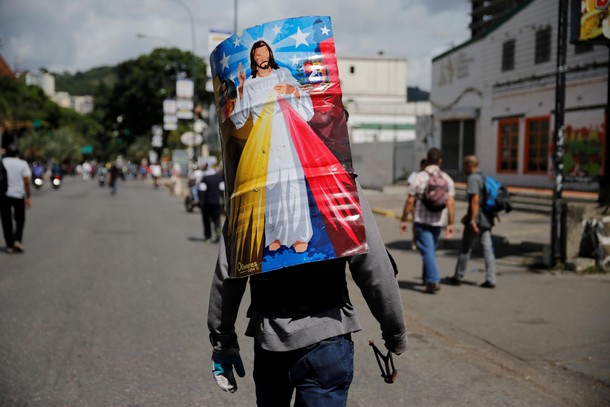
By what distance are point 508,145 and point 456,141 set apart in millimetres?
4149

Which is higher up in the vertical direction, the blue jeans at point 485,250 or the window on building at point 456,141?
the window on building at point 456,141

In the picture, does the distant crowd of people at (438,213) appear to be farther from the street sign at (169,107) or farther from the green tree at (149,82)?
the green tree at (149,82)

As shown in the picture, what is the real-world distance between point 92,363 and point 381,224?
41.0ft

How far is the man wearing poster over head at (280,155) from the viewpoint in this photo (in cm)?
222

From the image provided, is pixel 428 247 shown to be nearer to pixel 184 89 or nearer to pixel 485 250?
pixel 485 250

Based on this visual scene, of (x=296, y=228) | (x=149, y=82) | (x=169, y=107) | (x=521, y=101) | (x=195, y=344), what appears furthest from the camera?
(x=149, y=82)

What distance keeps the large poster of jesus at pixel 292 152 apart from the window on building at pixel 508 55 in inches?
892

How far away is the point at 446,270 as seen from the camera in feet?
32.8

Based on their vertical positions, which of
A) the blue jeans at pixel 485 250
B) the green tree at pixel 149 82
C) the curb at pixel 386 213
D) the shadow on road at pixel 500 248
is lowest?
the curb at pixel 386 213

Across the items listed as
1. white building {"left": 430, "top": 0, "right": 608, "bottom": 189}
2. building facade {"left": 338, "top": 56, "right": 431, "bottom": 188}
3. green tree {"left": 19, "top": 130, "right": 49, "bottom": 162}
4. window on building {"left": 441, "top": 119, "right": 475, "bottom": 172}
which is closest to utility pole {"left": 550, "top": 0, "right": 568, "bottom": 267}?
white building {"left": 430, "top": 0, "right": 608, "bottom": 189}

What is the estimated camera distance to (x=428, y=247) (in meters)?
7.82

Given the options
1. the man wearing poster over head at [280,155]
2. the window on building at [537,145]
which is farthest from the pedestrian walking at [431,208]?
the window on building at [537,145]

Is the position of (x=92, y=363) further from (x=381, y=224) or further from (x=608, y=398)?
(x=381, y=224)

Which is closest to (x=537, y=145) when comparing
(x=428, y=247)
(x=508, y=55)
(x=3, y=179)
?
(x=508, y=55)
